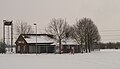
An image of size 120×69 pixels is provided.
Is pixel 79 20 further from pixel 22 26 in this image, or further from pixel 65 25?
pixel 22 26

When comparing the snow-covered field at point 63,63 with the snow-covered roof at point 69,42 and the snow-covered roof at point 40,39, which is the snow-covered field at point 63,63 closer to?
the snow-covered roof at point 69,42

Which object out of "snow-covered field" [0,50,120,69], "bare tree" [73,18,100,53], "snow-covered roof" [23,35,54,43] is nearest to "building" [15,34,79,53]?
"snow-covered roof" [23,35,54,43]

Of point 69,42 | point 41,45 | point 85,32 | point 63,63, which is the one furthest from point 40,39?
point 63,63

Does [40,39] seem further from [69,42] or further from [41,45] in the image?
[69,42]

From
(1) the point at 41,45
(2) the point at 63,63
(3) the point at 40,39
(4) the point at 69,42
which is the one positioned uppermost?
(3) the point at 40,39

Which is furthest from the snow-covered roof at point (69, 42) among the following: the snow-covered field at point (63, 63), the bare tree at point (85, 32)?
the snow-covered field at point (63, 63)

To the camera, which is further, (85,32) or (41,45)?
(41,45)

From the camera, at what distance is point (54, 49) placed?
258 ft

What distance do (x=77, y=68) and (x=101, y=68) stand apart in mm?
1790

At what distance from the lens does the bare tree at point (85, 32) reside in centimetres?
7575

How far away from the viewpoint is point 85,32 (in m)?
75.6

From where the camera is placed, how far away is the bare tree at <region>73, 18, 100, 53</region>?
7575 cm

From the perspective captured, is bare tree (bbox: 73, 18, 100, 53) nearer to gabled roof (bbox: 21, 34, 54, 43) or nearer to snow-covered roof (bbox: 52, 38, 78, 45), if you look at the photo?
snow-covered roof (bbox: 52, 38, 78, 45)

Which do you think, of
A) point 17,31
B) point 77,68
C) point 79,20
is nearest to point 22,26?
point 17,31
